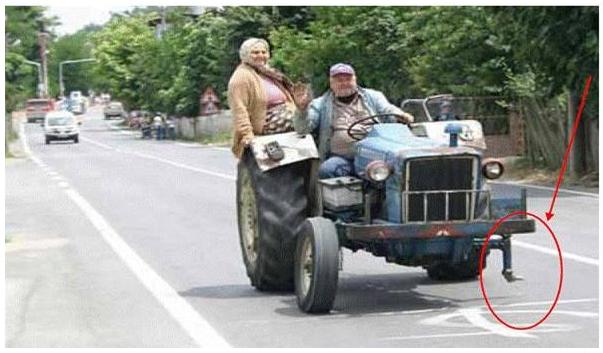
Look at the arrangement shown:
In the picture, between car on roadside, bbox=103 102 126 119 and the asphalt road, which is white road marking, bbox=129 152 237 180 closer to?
Answer: the asphalt road

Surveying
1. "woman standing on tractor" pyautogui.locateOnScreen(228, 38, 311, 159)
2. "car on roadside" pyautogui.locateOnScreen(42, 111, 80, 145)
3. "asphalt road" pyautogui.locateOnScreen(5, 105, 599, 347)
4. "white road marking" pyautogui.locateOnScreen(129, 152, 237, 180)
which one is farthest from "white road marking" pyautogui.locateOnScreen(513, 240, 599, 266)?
"car on roadside" pyautogui.locateOnScreen(42, 111, 80, 145)

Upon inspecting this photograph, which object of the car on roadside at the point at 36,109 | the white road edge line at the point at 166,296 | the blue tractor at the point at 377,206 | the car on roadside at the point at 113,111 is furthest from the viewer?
the car on roadside at the point at 113,111

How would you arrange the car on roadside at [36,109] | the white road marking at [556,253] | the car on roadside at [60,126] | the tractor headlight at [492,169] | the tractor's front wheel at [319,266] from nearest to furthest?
the tractor's front wheel at [319,266]
the tractor headlight at [492,169]
the white road marking at [556,253]
the car on roadside at [60,126]
the car on roadside at [36,109]

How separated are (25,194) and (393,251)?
1936cm

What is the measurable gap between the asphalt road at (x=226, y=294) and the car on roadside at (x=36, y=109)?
305 ft

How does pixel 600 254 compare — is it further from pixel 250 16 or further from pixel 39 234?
pixel 250 16

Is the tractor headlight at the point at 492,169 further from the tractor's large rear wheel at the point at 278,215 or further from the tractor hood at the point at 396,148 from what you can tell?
the tractor's large rear wheel at the point at 278,215

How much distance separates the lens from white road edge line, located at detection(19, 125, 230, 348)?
977 centimetres

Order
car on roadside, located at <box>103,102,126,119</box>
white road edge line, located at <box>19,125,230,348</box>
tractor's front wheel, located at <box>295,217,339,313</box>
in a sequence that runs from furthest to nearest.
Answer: car on roadside, located at <box>103,102,126,119</box>
tractor's front wheel, located at <box>295,217,339,313</box>
white road edge line, located at <box>19,125,230,348</box>

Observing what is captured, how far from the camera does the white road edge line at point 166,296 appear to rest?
384 inches

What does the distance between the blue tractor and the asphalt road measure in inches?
15.1

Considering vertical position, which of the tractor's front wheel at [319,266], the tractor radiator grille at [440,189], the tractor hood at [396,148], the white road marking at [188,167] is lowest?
the white road marking at [188,167]

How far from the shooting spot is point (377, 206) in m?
11.1

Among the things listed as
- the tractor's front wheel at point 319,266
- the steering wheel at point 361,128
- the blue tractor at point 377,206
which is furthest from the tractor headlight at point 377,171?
the steering wheel at point 361,128
